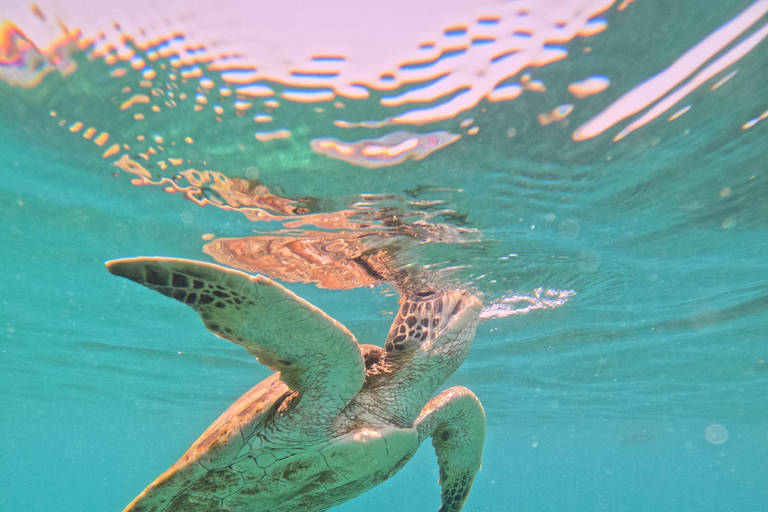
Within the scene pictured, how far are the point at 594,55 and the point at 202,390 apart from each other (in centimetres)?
2637

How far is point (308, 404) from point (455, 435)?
2.30 metres

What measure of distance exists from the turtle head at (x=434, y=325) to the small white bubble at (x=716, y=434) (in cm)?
3714

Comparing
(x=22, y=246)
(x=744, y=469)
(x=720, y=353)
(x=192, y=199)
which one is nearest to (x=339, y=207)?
(x=192, y=199)

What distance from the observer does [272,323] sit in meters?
3.04

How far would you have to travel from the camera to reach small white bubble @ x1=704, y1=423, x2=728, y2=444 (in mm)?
32156

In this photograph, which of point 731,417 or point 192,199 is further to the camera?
point 731,417

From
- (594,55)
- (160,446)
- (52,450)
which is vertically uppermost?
(594,55)

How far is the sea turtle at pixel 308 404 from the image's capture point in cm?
284

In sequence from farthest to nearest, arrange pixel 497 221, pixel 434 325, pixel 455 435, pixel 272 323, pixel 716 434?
pixel 716 434, pixel 497 221, pixel 455 435, pixel 434 325, pixel 272 323

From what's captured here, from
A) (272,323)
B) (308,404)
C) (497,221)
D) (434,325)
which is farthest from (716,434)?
(272,323)

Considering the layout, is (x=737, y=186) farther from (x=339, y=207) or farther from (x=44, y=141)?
(x=44, y=141)

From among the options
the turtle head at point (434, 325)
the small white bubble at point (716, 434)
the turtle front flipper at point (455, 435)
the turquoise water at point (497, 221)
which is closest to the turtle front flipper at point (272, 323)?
the turtle head at point (434, 325)

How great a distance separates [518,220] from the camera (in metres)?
7.14

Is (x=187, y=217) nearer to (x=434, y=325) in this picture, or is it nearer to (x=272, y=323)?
(x=434, y=325)
